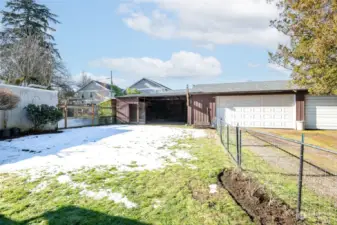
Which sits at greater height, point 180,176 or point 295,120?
point 295,120

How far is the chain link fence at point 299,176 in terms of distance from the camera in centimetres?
253

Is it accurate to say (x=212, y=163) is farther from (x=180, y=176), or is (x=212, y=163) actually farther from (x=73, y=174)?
(x=73, y=174)

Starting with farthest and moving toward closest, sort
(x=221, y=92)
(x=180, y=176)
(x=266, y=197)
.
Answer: (x=221, y=92) → (x=180, y=176) → (x=266, y=197)

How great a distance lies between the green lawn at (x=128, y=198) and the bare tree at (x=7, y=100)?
239 inches

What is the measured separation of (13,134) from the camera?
9297 millimetres

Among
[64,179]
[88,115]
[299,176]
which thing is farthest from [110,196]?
[88,115]

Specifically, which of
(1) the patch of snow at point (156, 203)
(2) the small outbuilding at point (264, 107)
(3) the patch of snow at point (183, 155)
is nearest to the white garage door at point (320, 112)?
(2) the small outbuilding at point (264, 107)

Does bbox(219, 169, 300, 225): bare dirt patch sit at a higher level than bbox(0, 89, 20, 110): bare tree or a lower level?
lower

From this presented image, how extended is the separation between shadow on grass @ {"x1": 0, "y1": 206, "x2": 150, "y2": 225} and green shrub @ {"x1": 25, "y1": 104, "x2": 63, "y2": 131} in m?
8.90

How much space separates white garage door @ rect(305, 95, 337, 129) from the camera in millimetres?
11570

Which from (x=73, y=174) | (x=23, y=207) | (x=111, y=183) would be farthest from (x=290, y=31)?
(x=23, y=207)

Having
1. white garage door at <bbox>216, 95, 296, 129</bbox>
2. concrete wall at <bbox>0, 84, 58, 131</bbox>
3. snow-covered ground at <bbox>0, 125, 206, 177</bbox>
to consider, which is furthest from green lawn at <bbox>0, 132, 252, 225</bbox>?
white garage door at <bbox>216, 95, 296, 129</bbox>

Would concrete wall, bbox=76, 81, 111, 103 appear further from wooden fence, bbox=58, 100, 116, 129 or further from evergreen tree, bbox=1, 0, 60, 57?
wooden fence, bbox=58, 100, 116, 129

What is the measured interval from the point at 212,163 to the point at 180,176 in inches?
48.7
